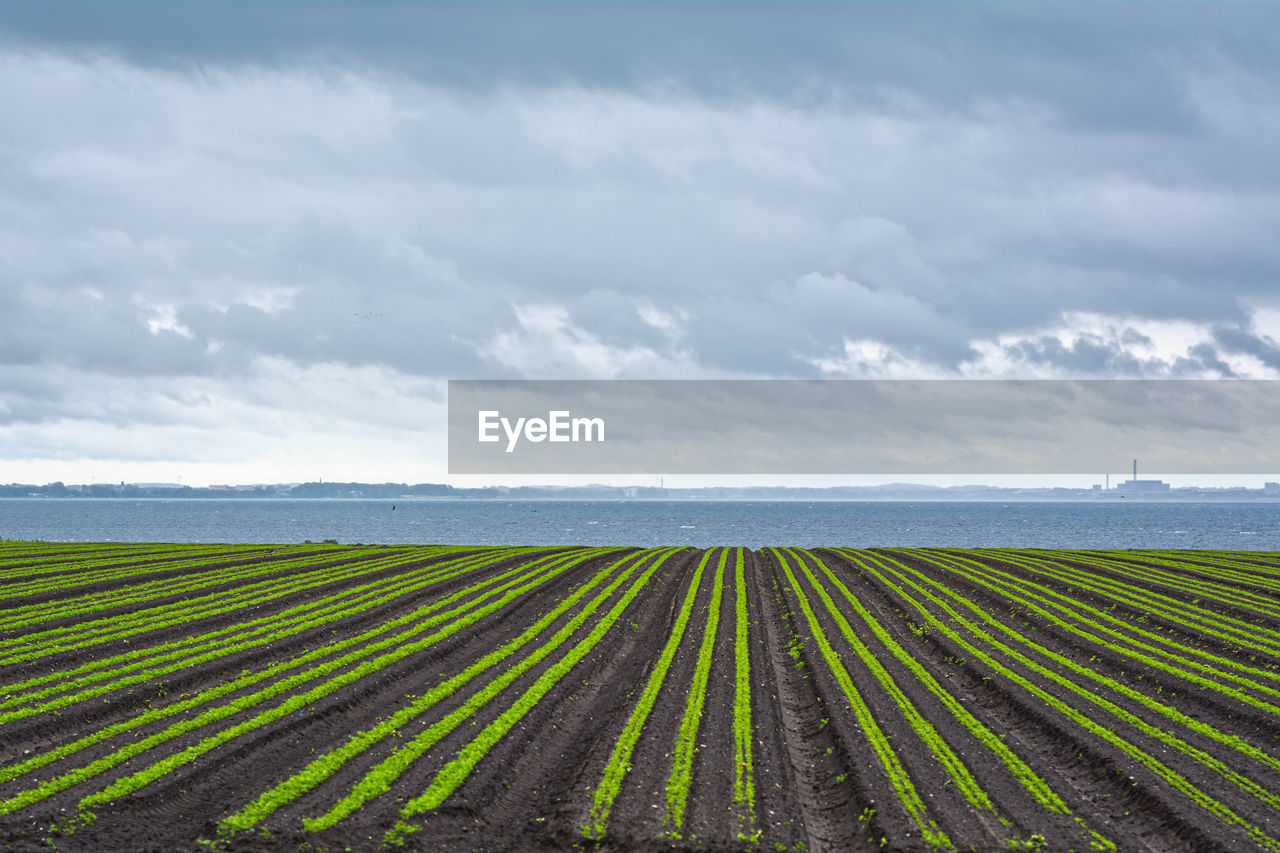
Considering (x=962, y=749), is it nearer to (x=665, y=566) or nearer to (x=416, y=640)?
(x=416, y=640)

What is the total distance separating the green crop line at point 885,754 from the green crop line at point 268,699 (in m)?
12.9

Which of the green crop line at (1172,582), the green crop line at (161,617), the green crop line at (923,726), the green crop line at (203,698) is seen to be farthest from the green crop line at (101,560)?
the green crop line at (1172,582)

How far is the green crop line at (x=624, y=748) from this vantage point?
1437cm

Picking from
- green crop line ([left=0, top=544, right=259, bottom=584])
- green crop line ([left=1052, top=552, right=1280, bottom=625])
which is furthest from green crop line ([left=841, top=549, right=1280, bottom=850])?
green crop line ([left=0, top=544, right=259, bottom=584])

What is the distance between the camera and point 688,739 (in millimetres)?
18234

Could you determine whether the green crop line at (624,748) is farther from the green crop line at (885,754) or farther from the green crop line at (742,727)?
the green crop line at (885,754)

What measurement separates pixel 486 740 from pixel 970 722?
11.3m

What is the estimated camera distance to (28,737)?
18.2 meters

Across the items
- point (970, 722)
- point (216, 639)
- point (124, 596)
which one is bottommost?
point (970, 722)

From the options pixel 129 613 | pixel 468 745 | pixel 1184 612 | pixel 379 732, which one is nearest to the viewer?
pixel 468 745

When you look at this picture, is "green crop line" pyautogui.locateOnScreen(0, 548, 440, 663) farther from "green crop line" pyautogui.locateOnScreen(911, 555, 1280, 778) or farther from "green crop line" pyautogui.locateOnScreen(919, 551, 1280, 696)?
"green crop line" pyautogui.locateOnScreen(919, 551, 1280, 696)

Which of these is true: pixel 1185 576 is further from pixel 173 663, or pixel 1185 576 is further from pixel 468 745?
pixel 173 663

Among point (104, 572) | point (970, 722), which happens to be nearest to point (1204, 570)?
point (970, 722)

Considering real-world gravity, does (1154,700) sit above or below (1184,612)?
below
